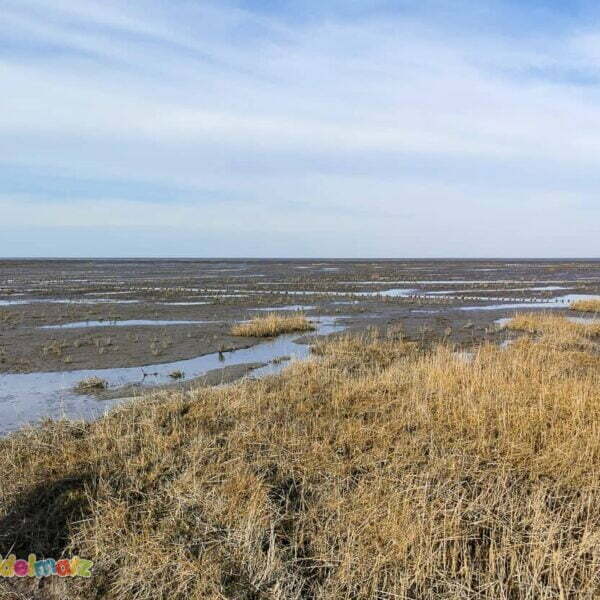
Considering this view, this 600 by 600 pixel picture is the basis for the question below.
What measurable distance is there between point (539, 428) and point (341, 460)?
2949 mm

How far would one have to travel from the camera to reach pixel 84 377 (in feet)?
45.0

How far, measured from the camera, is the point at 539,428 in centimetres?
768

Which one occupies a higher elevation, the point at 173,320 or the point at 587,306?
the point at 587,306

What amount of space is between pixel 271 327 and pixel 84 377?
8.15 meters

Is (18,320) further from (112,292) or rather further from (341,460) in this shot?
(341,460)

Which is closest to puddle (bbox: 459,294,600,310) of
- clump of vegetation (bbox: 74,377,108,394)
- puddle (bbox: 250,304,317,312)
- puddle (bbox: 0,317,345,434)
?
puddle (bbox: 250,304,317,312)

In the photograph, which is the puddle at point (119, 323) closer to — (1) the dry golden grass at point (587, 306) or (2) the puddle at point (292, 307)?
(2) the puddle at point (292, 307)

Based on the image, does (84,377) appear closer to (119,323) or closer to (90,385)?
(90,385)

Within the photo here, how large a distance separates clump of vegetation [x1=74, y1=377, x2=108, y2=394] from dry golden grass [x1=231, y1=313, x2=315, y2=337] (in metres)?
7.85

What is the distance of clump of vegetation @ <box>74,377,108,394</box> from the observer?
12.1 m

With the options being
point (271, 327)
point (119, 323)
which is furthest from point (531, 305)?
point (119, 323)

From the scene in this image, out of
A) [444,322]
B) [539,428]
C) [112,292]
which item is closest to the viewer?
[539,428]

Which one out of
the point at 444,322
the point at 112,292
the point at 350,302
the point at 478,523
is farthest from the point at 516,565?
the point at 112,292

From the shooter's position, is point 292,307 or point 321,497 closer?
point 321,497
